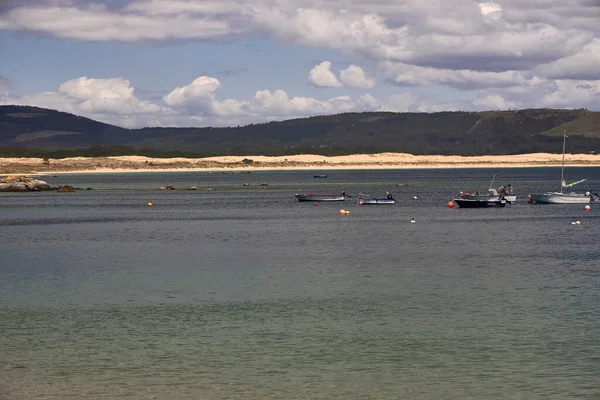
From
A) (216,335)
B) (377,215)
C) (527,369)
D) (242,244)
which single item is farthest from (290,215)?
(527,369)

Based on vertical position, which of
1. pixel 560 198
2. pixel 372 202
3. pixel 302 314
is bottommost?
pixel 302 314

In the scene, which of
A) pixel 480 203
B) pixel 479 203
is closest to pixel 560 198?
pixel 480 203

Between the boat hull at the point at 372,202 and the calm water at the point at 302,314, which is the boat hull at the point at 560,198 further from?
the calm water at the point at 302,314

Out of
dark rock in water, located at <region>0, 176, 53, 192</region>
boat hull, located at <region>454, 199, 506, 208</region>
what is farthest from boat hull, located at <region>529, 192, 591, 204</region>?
dark rock in water, located at <region>0, 176, 53, 192</region>

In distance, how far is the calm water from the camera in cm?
2370

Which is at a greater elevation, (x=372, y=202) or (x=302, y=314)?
(x=372, y=202)

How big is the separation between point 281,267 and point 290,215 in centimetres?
3971

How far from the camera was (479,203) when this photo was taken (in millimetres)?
95688

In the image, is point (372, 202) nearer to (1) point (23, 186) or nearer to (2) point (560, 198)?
(2) point (560, 198)

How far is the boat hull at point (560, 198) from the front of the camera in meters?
100

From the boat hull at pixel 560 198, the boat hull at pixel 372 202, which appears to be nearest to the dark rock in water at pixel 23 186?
the boat hull at pixel 372 202

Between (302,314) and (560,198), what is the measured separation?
7381cm

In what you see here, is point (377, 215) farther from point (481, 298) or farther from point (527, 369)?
point (527, 369)

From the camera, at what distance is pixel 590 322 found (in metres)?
30.3
